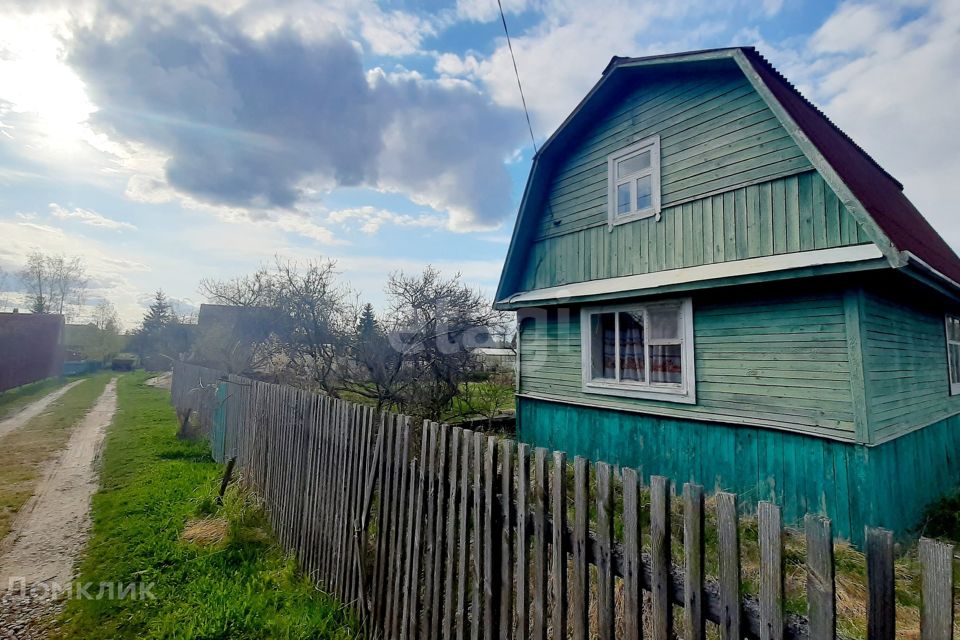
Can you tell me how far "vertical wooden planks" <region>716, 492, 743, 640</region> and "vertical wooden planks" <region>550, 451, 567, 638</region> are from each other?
0.69 metres

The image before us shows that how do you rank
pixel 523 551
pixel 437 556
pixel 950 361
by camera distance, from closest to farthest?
pixel 523 551
pixel 437 556
pixel 950 361

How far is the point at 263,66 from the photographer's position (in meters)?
9.45

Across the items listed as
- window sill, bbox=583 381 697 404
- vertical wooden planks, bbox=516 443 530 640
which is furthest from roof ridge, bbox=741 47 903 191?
vertical wooden planks, bbox=516 443 530 640

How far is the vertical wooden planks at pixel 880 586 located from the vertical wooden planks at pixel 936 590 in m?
0.07

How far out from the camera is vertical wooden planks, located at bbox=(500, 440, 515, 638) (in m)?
2.28

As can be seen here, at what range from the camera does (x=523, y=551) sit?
219 cm

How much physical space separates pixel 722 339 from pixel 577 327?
2535 millimetres

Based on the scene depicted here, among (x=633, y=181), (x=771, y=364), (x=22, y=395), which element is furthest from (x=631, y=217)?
(x=22, y=395)

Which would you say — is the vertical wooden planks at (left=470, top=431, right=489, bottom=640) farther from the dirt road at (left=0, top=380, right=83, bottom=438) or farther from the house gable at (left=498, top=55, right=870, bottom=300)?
the dirt road at (left=0, top=380, right=83, bottom=438)

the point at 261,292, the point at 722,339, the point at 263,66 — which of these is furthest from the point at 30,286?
the point at 722,339

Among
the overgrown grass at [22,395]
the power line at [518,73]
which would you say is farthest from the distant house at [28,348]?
the power line at [518,73]

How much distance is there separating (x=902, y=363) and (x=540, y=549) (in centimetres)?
649

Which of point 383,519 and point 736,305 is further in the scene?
point 736,305

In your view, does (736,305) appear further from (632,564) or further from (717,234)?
(632,564)
